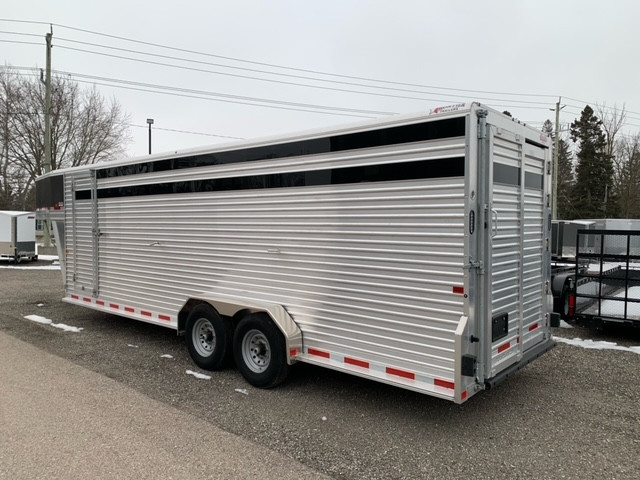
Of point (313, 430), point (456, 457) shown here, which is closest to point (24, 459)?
point (313, 430)

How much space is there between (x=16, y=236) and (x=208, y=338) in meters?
17.5

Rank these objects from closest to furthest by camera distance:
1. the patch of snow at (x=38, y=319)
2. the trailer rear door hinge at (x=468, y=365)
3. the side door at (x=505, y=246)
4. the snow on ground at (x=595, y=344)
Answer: the trailer rear door hinge at (x=468, y=365), the side door at (x=505, y=246), the snow on ground at (x=595, y=344), the patch of snow at (x=38, y=319)

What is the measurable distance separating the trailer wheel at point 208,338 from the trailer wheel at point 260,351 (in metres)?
0.22

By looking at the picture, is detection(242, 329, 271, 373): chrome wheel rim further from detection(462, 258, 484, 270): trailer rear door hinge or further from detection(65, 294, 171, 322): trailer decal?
detection(462, 258, 484, 270): trailer rear door hinge

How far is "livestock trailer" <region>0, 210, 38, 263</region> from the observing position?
19.1m

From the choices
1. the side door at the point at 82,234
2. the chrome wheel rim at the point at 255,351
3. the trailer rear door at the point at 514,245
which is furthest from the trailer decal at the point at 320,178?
the chrome wheel rim at the point at 255,351

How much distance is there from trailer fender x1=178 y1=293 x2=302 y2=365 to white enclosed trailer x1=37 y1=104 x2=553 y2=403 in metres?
0.02

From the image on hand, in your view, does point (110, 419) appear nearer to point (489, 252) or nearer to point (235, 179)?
point (235, 179)

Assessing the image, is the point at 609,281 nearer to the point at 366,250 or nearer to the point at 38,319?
the point at 366,250

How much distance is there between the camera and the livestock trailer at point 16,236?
19094 millimetres

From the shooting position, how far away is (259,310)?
16.1 feet

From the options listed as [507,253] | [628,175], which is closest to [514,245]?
[507,253]

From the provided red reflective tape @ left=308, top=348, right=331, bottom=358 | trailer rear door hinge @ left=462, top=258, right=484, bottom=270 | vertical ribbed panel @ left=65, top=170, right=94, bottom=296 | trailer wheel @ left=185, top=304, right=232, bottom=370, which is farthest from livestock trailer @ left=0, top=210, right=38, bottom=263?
trailer rear door hinge @ left=462, top=258, right=484, bottom=270

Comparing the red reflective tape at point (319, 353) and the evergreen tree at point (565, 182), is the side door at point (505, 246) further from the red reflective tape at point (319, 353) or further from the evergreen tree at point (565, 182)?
the evergreen tree at point (565, 182)
